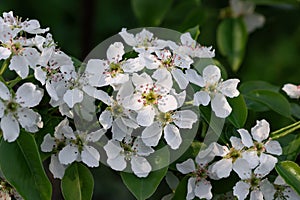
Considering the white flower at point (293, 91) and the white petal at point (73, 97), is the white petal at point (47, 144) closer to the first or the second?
the white petal at point (73, 97)

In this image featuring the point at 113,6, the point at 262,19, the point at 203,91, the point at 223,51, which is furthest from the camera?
the point at 113,6

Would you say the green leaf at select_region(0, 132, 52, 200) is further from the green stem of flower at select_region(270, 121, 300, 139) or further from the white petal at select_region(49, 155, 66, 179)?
the green stem of flower at select_region(270, 121, 300, 139)

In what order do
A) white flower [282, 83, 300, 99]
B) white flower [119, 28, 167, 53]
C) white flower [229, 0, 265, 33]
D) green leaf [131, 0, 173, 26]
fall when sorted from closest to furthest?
white flower [119, 28, 167, 53] → white flower [282, 83, 300, 99] → green leaf [131, 0, 173, 26] → white flower [229, 0, 265, 33]

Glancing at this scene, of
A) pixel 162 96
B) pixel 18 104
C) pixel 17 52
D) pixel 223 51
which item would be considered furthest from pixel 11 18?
pixel 223 51

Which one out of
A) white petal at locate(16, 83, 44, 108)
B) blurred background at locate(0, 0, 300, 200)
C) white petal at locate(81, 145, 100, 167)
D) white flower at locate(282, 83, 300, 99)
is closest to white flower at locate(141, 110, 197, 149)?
white petal at locate(81, 145, 100, 167)

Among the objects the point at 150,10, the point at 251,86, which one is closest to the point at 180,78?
the point at 251,86

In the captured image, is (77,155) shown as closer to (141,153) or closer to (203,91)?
(141,153)

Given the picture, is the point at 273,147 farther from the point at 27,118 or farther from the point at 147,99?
the point at 27,118
